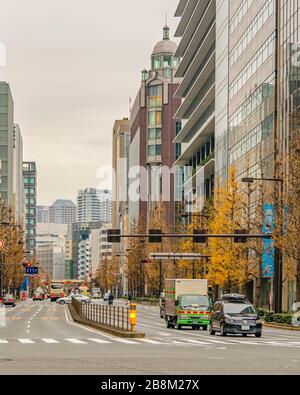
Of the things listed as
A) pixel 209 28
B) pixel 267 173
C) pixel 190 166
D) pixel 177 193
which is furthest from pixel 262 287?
pixel 177 193

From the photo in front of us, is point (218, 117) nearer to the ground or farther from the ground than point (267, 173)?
farther from the ground

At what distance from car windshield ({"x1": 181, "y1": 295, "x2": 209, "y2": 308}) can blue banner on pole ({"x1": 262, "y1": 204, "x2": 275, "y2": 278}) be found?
28.1 ft

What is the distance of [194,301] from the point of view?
57.4 metres

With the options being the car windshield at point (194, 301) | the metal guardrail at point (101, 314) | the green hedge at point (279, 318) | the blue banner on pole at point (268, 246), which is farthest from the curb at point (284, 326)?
the metal guardrail at point (101, 314)

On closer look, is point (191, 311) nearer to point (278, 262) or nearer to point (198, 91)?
point (278, 262)

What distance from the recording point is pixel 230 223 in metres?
79.9

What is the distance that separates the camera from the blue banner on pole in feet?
222

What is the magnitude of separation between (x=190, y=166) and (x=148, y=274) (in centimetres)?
1857

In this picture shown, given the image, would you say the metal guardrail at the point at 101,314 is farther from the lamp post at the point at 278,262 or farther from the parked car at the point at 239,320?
the lamp post at the point at 278,262

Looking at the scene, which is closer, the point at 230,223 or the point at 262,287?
the point at 230,223

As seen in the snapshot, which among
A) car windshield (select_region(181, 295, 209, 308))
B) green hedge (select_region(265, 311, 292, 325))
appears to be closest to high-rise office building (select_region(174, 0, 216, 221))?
green hedge (select_region(265, 311, 292, 325))

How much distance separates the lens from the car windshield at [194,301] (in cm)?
5712

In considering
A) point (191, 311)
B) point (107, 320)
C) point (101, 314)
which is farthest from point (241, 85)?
point (101, 314)

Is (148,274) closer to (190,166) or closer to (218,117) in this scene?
(190,166)
